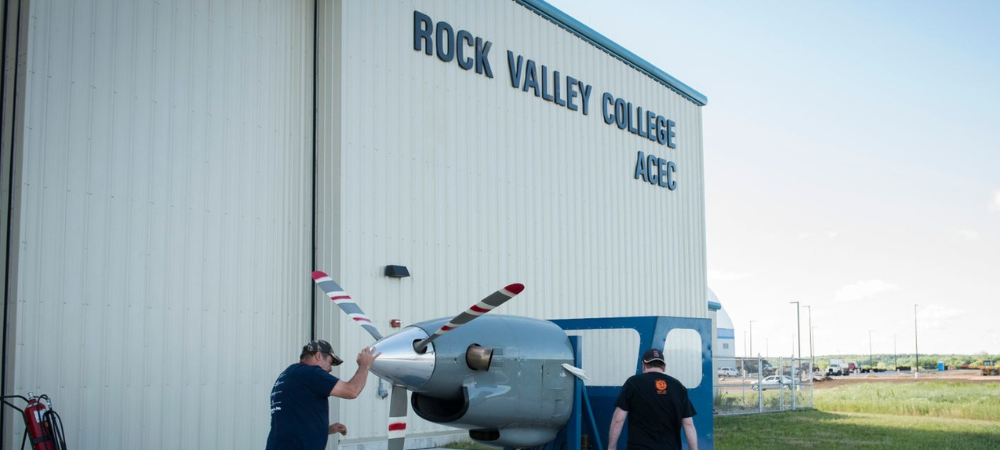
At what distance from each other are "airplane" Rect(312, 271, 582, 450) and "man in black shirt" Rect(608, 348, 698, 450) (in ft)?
3.42

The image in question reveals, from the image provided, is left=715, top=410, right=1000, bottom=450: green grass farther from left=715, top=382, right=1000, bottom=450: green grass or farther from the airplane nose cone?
the airplane nose cone

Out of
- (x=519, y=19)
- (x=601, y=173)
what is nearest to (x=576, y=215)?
(x=601, y=173)

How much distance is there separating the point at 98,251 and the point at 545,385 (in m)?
5.50

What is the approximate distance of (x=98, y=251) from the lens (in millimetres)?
10273

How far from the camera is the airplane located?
25.3 feet

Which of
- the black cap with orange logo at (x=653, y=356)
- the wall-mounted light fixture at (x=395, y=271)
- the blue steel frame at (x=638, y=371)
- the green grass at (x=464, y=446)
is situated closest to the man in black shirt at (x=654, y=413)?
the black cap with orange logo at (x=653, y=356)

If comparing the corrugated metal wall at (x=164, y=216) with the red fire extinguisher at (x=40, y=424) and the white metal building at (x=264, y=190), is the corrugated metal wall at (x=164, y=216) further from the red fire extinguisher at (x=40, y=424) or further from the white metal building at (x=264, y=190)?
the red fire extinguisher at (x=40, y=424)

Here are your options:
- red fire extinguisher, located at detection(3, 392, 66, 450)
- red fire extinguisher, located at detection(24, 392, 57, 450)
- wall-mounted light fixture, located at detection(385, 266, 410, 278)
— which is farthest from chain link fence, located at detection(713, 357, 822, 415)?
red fire extinguisher, located at detection(24, 392, 57, 450)

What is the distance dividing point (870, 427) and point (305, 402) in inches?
661

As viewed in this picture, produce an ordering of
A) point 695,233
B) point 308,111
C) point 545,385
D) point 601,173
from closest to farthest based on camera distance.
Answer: point 545,385
point 308,111
point 601,173
point 695,233

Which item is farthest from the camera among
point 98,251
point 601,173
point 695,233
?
point 695,233

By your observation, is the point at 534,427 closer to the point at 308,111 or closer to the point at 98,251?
the point at 98,251

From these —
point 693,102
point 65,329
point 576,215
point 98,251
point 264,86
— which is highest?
point 693,102

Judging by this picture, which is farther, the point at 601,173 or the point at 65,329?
the point at 601,173
